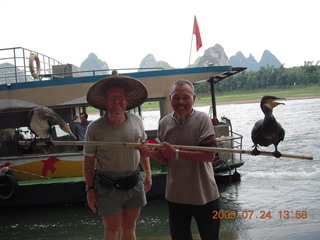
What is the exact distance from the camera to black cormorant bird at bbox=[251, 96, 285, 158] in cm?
232

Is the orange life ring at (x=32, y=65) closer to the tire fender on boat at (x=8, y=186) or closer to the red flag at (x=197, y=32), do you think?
the tire fender on boat at (x=8, y=186)

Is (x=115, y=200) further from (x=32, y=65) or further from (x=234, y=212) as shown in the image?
(x=32, y=65)

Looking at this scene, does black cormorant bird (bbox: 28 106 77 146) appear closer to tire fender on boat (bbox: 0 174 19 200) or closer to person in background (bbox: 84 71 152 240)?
person in background (bbox: 84 71 152 240)

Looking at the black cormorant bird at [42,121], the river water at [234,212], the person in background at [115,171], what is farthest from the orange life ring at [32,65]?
the person in background at [115,171]

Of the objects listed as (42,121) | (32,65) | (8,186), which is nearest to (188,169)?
(42,121)

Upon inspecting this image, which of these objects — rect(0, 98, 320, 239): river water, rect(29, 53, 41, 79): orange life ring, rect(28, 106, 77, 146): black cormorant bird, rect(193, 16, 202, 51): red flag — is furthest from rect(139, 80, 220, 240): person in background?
rect(193, 16, 202, 51): red flag

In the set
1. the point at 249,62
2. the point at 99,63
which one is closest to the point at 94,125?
the point at 99,63

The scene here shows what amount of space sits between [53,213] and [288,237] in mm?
4572

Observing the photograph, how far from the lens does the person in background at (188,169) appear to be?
2.29m

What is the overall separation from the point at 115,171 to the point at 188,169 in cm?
58

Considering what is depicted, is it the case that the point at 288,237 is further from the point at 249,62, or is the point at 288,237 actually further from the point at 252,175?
the point at 249,62

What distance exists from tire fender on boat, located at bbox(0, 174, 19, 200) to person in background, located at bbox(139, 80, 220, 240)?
191 inches

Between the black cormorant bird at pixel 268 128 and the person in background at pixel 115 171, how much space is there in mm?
895

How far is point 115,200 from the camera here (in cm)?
251
